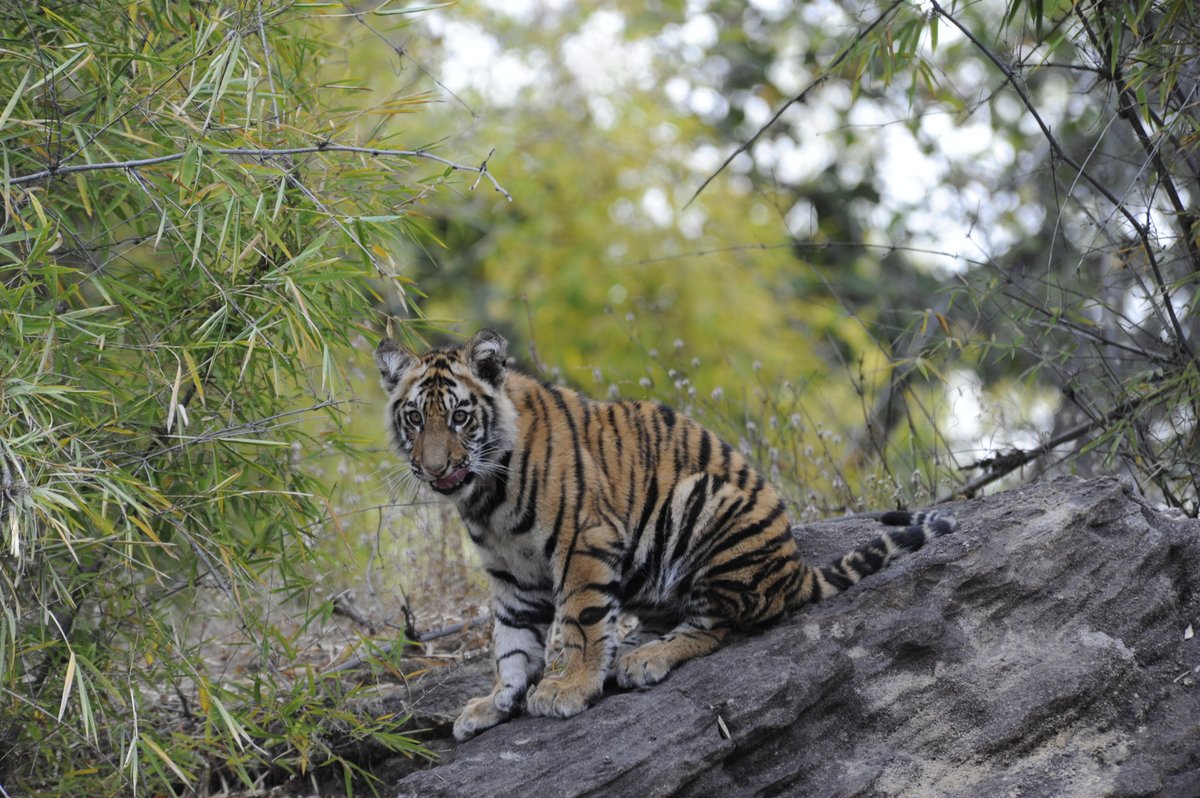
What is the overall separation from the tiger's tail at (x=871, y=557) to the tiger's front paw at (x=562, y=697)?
2.82 ft

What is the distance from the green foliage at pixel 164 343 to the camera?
396 cm

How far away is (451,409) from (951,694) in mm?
2044

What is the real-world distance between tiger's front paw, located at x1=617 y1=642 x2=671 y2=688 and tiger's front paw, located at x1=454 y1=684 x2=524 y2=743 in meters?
0.42

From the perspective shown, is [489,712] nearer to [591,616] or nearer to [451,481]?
[591,616]

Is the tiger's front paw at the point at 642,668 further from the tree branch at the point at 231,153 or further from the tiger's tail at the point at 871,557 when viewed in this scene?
the tree branch at the point at 231,153

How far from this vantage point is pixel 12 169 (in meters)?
4.46

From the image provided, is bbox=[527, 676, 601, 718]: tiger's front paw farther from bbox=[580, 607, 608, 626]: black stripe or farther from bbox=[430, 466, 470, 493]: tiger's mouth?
bbox=[430, 466, 470, 493]: tiger's mouth

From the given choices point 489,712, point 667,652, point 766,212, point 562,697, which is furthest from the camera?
point 766,212

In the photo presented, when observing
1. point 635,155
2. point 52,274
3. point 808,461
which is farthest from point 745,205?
point 52,274

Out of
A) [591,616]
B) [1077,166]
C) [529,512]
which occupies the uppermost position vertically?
[1077,166]

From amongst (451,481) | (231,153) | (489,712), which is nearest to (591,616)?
(489,712)

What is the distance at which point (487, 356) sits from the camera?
460 centimetres

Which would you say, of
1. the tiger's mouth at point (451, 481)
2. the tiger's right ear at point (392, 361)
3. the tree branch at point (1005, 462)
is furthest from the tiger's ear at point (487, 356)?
the tree branch at point (1005, 462)

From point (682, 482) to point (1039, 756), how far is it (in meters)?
1.57
